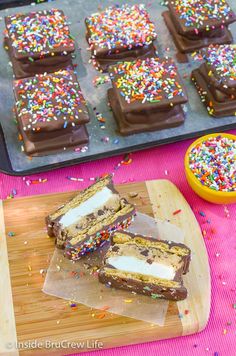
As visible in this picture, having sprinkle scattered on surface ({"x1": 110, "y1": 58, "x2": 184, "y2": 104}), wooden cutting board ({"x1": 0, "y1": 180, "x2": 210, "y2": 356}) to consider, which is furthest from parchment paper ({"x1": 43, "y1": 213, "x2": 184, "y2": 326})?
sprinkle scattered on surface ({"x1": 110, "y1": 58, "x2": 184, "y2": 104})

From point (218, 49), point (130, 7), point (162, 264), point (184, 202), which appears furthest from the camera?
point (130, 7)

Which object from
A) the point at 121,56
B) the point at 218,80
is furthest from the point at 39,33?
the point at 218,80

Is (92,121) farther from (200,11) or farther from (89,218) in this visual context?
(200,11)

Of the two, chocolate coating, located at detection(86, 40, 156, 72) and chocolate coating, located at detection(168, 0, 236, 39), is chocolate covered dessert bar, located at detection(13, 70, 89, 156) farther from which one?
chocolate coating, located at detection(168, 0, 236, 39)

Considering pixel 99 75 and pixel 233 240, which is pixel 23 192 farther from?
pixel 233 240

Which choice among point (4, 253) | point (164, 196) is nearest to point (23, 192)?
point (4, 253)

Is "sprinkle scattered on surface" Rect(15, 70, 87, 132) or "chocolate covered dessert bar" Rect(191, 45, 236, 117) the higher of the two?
"sprinkle scattered on surface" Rect(15, 70, 87, 132)

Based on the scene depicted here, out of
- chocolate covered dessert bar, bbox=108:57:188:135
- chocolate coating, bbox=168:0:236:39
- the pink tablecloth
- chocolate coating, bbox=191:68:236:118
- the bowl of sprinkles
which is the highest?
chocolate coating, bbox=168:0:236:39
